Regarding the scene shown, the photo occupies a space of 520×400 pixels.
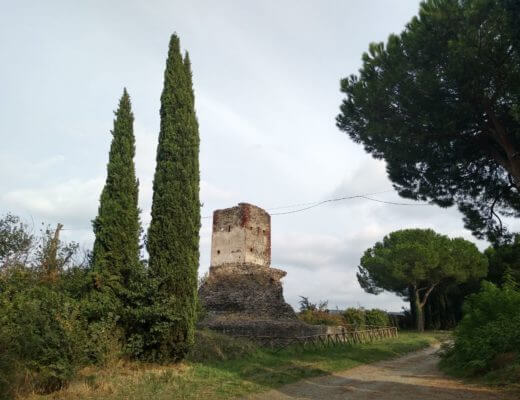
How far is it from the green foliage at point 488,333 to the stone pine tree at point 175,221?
6.94 meters

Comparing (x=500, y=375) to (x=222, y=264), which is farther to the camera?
(x=222, y=264)

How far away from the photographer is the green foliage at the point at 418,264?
31.8 m

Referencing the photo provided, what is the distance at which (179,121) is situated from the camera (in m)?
12.7

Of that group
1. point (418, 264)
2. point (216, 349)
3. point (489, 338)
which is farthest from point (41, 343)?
point (418, 264)

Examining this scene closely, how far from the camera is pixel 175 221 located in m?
11.7

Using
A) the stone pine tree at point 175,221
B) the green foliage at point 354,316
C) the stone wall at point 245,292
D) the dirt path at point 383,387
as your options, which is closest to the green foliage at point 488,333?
the dirt path at point 383,387

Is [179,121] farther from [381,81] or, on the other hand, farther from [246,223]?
[246,223]

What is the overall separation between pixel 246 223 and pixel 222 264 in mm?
2418

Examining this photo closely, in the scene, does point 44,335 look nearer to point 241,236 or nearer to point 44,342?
point 44,342

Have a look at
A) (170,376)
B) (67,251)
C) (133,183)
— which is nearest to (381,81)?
(133,183)

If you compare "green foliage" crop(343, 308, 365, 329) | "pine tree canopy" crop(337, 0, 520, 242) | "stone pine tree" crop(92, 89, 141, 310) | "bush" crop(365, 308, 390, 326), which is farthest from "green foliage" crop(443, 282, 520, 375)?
"bush" crop(365, 308, 390, 326)

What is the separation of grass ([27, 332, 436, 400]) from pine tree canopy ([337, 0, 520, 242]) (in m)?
6.06

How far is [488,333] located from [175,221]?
8.37m

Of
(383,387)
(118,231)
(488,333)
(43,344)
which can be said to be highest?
(118,231)
